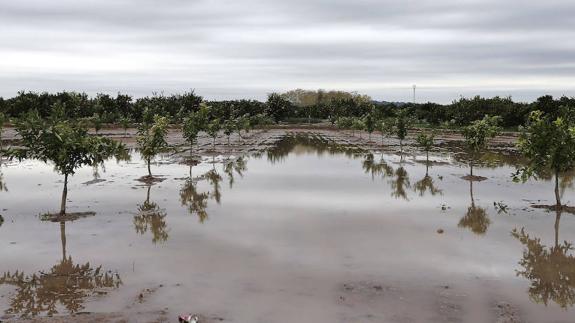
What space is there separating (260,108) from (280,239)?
10851 centimetres

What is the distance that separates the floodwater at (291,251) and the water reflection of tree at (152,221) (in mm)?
70

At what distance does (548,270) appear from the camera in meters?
14.8

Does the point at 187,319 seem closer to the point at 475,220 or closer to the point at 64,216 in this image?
the point at 64,216

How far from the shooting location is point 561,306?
12156 mm

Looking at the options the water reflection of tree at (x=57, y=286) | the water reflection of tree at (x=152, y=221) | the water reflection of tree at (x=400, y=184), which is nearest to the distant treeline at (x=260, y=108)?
the water reflection of tree at (x=400, y=184)

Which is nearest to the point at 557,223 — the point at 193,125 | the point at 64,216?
the point at 64,216

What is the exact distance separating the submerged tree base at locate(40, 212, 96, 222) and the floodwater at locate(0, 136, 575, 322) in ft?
0.63

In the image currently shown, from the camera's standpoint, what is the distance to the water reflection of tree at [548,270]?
41.9 ft

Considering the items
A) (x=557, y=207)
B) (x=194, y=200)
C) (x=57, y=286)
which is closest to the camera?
(x=57, y=286)

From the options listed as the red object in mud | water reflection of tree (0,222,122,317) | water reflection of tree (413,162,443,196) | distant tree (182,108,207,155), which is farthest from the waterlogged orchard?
distant tree (182,108,207,155)

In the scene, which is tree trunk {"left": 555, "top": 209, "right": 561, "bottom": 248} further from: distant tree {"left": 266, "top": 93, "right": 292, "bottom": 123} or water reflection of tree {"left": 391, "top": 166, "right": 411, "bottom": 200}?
distant tree {"left": 266, "top": 93, "right": 292, "bottom": 123}

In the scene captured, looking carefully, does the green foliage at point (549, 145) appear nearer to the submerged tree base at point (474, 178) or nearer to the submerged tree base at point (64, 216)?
the submerged tree base at point (474, 178)

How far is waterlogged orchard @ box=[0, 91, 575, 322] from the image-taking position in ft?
39.6

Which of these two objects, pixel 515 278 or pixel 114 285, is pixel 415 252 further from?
pixel 114 285
